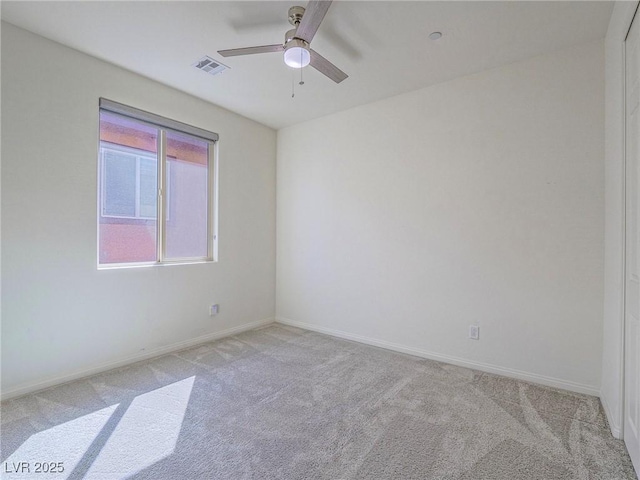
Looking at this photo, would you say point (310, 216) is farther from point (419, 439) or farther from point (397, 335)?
point (419, 439)

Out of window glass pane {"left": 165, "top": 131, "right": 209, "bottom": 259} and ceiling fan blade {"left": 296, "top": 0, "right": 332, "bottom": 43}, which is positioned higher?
ceiling fan blade {"left": 296, "top": 0, "right": 332, "bottom": 43}

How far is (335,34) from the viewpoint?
2.35m

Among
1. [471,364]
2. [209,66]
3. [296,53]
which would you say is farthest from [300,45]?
[471,364]

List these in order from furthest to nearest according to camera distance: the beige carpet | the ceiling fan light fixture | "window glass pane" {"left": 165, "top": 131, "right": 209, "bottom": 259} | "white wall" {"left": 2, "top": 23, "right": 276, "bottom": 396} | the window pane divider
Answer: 1. "window glass pane" {"left": 165, "top": 131, "right": 209, "bottom": 259}
2. the window pane divider
3. "white wall" {"left": 2, "top": 23, "right": 276, "bottom": 396}
4. the ceiling fan light fixture
5. the beige carpet

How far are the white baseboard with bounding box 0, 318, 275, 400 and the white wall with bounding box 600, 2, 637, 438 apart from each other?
344 centimetres

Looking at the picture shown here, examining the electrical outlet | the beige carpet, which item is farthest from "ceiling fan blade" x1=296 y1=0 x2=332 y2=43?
the electrical outlet

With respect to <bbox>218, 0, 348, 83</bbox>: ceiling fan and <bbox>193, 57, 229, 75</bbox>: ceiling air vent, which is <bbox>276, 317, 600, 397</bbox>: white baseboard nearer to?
<bbox>218, 0, 348, 83</bbox>: ceiling fan

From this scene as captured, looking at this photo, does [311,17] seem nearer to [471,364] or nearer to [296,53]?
[296,53]

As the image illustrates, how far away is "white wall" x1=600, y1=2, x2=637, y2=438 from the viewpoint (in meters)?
1.88

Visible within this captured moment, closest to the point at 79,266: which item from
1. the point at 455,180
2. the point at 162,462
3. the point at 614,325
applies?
the point at 162,462

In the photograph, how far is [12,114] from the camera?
226cm

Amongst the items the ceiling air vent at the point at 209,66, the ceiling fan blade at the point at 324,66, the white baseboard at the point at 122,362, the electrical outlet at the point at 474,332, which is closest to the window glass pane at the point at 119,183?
the ceiling air vent at the point at 209,66

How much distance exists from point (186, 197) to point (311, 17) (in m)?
2.38

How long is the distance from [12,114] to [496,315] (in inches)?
162
